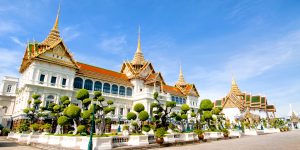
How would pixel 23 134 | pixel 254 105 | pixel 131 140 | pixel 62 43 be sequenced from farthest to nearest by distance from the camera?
pixel 254 105 < pixel 62 43 < pixel 23 134 < pixel 131 140

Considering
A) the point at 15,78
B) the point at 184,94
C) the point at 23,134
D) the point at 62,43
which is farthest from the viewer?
the point at 184,94

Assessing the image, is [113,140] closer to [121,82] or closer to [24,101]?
[24,101]

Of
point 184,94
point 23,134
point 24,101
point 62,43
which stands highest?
point 62,43

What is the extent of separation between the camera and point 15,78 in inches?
1759

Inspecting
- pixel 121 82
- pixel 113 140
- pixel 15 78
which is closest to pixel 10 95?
pixel 15 78

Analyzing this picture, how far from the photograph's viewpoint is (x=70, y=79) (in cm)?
2995

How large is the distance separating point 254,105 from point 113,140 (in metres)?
57.6

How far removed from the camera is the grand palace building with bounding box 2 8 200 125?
88.6 feet

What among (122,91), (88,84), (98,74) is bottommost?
(122,91)

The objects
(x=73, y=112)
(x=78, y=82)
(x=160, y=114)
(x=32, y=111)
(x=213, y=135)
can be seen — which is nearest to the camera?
(x=73, y=112)

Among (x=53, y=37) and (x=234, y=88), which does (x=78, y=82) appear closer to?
(x=53, y=37)

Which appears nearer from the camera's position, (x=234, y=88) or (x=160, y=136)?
Answer: (x=160, y=136)

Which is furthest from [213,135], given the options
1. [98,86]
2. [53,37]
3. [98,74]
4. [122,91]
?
[53,37]

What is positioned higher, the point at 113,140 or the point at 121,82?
the point at 121,82
